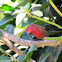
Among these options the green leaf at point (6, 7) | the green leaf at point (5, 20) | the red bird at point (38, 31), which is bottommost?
the red bird at point (38, 31)

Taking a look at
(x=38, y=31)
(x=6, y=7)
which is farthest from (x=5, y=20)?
(x=38, y=31)

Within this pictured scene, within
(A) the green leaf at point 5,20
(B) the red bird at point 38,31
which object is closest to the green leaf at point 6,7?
(A) the green leaf at point 5,20

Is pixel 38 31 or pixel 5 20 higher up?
pixel 5 20

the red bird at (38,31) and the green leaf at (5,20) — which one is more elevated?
the green leaf at (5,20)

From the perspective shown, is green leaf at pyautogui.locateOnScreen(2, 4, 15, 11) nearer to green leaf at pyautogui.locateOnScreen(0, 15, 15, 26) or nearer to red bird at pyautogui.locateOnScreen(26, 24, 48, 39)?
green leaf at pyautogui.locateOnScreen(0, 15, 15, 26)

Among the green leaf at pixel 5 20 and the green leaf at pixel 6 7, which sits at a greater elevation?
the green leaf at pixel 6 7

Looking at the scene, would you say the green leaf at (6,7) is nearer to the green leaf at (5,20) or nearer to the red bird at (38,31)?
the green leaf at (5,20)

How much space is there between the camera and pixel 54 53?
60 cm

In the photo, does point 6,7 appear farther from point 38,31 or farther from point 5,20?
point 38,31

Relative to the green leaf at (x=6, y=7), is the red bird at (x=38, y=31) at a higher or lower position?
lower

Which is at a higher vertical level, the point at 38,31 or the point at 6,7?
the point at 6,7

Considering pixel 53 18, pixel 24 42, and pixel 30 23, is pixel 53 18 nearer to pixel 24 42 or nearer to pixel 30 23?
pixel 30 23

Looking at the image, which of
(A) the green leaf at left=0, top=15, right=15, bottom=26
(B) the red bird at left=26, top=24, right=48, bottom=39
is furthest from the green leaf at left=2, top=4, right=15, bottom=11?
(B) the red bird at left=26, top=24, right=48, bottom=39

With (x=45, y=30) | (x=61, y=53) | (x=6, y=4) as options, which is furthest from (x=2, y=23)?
(x=61, y=53)
